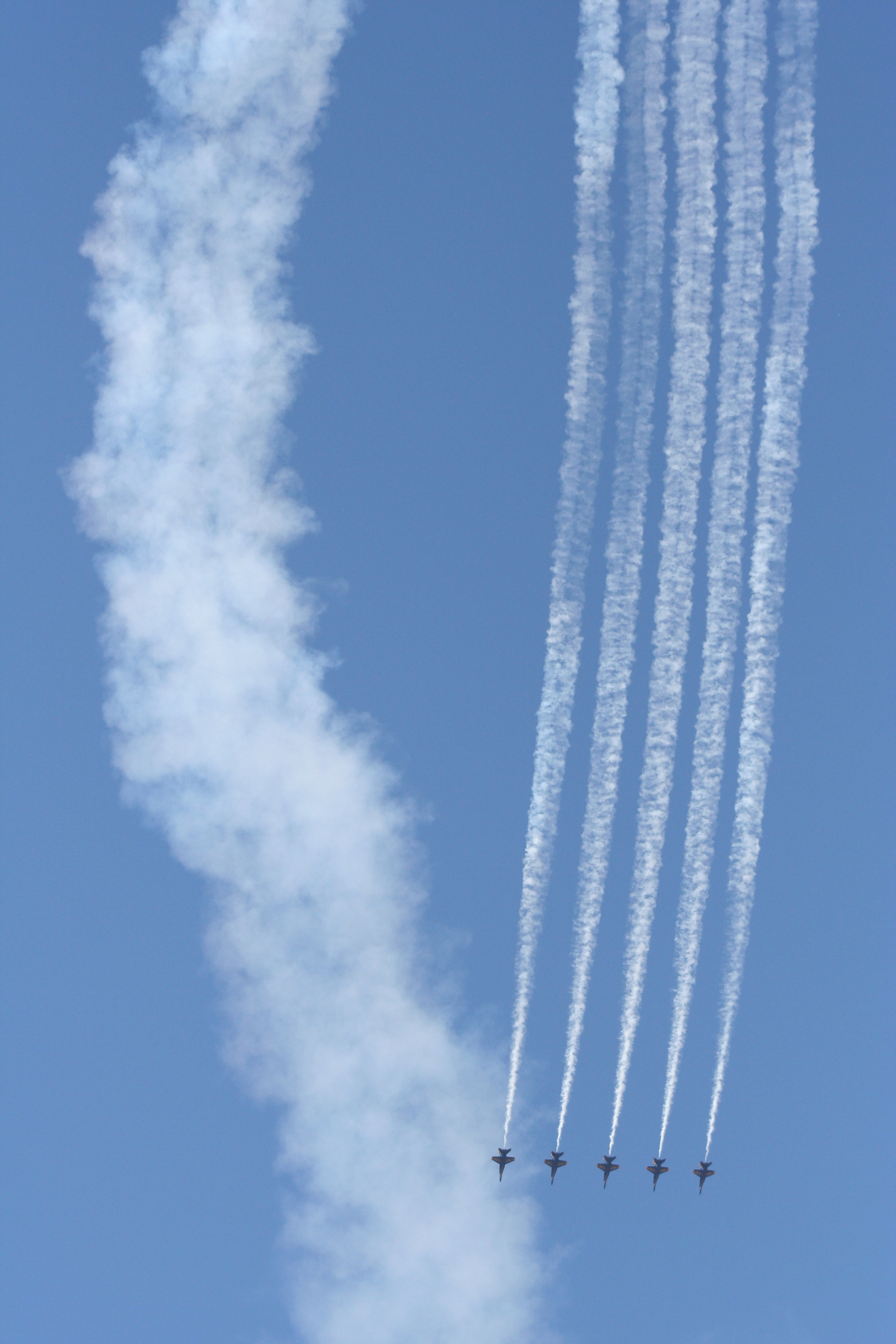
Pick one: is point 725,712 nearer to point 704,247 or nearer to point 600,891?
point 600,891

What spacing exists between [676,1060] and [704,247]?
2031 cm

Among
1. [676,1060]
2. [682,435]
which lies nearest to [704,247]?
[682,435]

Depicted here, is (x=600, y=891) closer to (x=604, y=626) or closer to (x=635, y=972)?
(x=635, y=972)

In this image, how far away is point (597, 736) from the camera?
31656 millimetres

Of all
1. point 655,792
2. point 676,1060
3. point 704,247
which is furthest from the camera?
Result: point 676,1060

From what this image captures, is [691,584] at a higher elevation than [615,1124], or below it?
higher

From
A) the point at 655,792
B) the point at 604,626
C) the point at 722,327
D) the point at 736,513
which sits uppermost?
the point at 722,327

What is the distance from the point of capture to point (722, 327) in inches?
1172

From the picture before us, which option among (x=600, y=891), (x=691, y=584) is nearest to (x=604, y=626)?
(x=691, y=584)

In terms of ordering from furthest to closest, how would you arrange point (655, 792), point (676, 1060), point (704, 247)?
point (676, 1060), point (655, 792), point (704, 247)

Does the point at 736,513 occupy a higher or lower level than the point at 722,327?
lower

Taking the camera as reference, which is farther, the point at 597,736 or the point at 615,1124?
the point at 615,1124

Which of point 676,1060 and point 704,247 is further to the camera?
point 676,1060

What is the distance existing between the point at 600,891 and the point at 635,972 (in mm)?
2362
